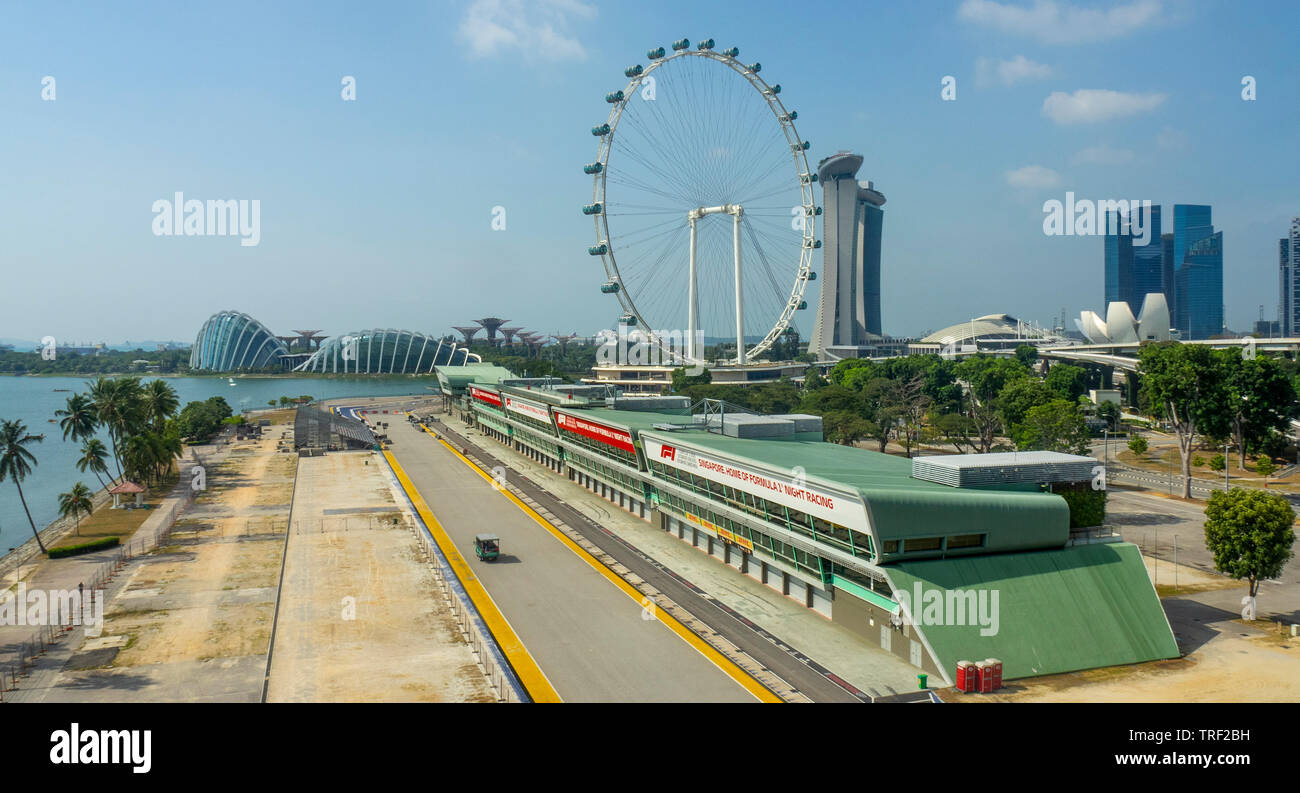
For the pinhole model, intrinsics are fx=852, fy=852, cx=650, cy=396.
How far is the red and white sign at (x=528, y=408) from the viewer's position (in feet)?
255

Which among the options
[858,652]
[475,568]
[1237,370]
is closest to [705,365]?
[1237,370]

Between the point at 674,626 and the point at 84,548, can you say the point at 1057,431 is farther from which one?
the point at 84,548

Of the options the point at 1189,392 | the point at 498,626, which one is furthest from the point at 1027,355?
the point at 498,626

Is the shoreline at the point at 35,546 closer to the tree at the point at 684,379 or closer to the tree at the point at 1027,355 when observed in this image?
the tree at the point at 684,379

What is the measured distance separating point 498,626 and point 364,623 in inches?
228

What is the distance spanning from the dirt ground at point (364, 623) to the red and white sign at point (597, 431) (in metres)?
14.4

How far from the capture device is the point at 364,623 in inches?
1431

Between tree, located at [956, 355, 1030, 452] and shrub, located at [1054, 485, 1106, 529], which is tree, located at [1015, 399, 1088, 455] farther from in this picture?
tree, located at [956, 355, 1030, 452]

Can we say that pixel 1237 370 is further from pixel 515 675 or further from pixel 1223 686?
pixel 515 675

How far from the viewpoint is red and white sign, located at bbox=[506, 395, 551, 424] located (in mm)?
77625

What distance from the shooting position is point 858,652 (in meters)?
32.4

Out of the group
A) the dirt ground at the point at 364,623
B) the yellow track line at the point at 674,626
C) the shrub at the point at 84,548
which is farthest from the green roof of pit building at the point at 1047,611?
the shrub at the point at 84,548
